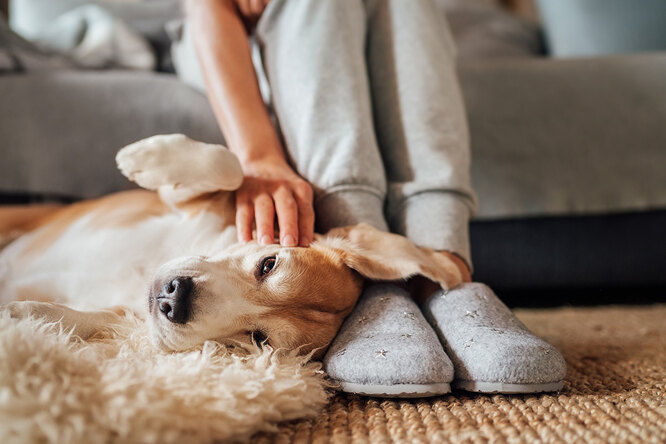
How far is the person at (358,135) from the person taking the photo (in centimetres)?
96

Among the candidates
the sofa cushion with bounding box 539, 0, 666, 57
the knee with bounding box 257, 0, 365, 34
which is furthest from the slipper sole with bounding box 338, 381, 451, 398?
the sofa cushion with bounding box 539, 0, 666, 57

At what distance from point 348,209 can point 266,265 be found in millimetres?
244

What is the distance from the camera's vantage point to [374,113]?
1.32 metres

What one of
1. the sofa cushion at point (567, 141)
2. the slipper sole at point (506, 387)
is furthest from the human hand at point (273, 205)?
the sofa cushion at point (567, 141)

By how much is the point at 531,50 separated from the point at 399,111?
5.04 ft

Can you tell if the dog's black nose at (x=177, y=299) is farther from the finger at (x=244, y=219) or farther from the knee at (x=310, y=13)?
the knee at (x=310, y=13)

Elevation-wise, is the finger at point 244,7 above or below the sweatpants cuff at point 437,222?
above

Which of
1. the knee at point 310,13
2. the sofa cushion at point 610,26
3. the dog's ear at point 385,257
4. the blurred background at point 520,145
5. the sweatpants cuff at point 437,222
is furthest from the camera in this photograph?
the sofa cushion at point 610,26

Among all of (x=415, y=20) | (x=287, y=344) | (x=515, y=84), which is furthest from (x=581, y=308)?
(x=287, y=344)

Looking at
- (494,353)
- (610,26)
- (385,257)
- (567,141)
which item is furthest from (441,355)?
(610,26)

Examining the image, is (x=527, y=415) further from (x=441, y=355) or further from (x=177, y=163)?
(x=177, y=163)

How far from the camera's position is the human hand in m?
1.01

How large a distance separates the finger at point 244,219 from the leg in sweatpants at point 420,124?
1.09 ft

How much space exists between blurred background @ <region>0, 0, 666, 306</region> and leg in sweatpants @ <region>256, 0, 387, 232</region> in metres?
0.32
